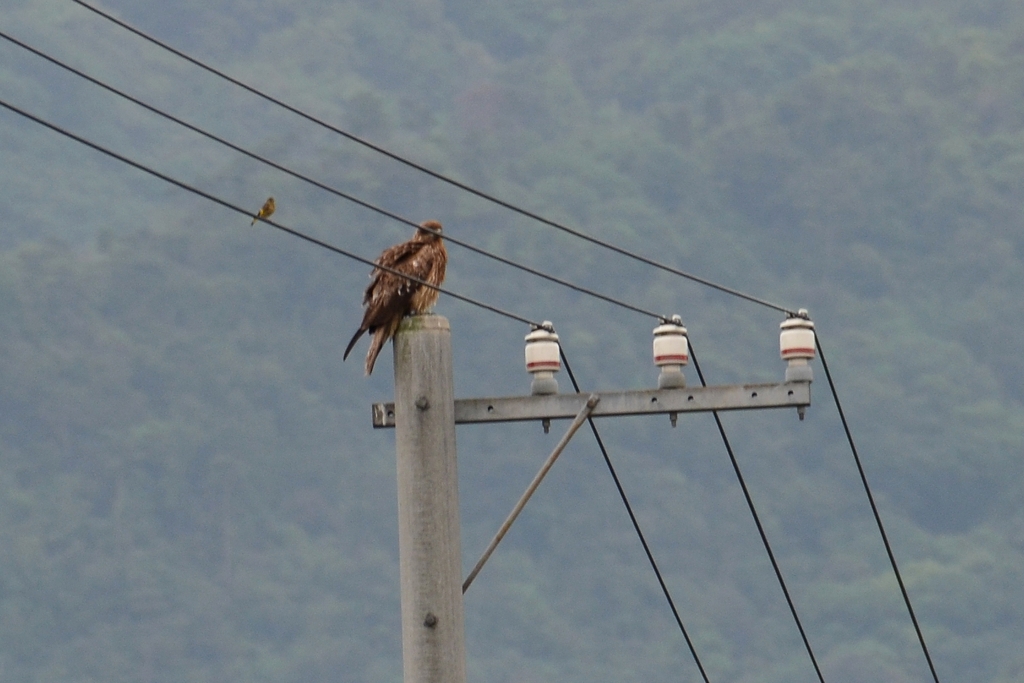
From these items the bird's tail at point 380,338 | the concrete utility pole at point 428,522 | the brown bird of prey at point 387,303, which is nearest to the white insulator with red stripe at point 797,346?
the concrete utility pole at point 428,522

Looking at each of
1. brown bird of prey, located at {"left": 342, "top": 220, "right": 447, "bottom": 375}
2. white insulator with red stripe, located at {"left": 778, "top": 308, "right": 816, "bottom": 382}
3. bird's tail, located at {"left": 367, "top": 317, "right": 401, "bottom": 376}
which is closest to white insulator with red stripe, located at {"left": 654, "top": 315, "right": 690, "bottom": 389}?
white insulator with red stripe, located at {"left": 778, "top": 308, "right": 816, "bottom": 382}

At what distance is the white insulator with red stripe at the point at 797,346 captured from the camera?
11945 mm

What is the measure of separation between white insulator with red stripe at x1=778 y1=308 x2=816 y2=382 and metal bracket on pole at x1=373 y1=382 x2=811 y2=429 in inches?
3.8

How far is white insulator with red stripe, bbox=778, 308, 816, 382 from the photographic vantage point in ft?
39.2

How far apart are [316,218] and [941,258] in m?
39.8

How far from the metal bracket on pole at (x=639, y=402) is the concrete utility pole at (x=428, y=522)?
0.47ft

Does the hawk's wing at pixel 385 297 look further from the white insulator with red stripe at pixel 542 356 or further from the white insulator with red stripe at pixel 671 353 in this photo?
the white insulator with red stripe at pixel 671 353

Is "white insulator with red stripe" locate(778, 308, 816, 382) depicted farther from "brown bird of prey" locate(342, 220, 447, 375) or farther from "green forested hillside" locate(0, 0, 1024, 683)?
"green forested hillside" locate(0, 0, 1024, 683)

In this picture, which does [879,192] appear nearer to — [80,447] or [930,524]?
[930,524]

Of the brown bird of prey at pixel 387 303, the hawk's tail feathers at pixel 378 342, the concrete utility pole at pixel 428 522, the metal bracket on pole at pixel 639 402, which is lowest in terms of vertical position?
the concrete utility pole at pixel 428 522

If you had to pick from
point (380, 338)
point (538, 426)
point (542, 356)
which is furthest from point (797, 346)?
point (538, 426)

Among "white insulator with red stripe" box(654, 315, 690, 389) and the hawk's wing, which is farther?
the hawk's wing

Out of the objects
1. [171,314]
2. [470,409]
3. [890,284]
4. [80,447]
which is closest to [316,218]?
[171,314]

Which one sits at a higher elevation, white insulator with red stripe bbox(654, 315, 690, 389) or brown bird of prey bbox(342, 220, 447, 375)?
brown bird of prey bbox(342, 220, 447, 375)
